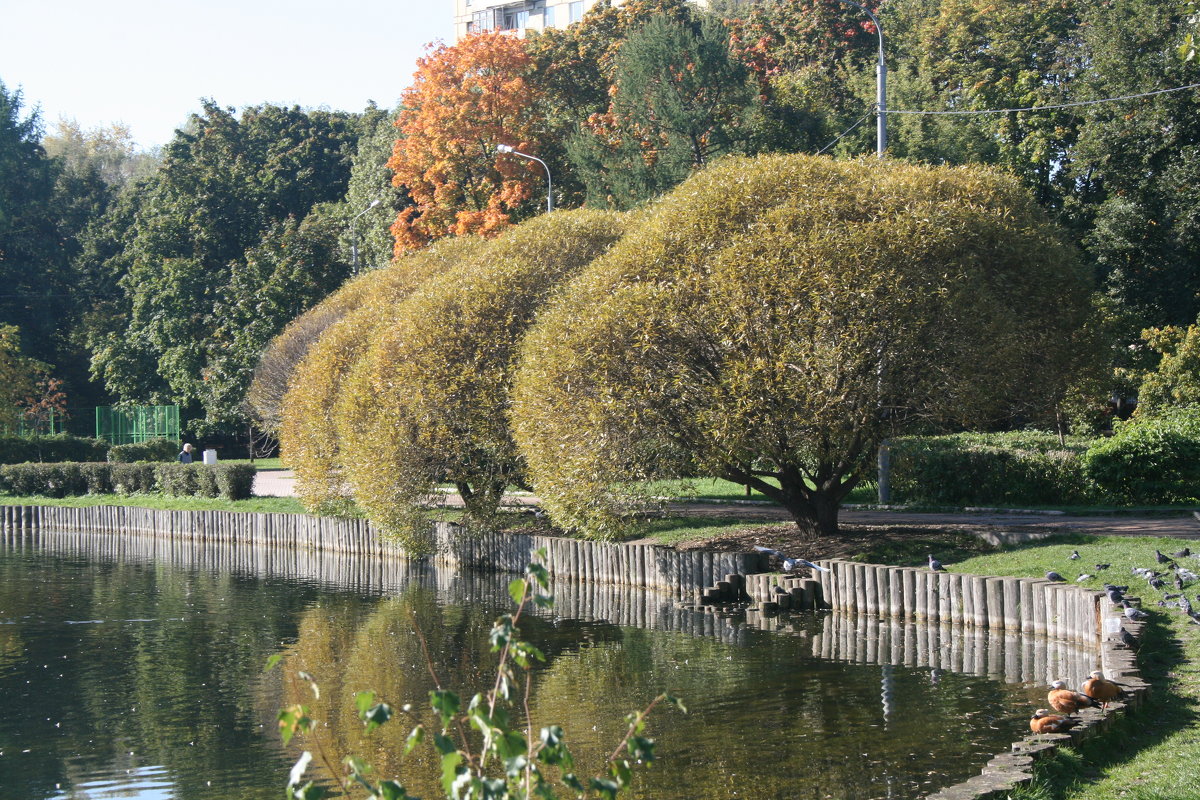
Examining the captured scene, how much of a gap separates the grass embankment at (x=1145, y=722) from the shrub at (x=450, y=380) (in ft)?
34.3

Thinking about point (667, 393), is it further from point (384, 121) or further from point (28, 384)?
point (384, 121)

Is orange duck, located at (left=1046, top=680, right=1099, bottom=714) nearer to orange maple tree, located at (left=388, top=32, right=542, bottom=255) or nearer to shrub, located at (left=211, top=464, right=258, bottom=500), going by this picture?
shrub, located at (left=211, top=464, right=258, bottom=500)

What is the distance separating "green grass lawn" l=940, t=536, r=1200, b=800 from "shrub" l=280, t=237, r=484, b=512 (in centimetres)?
1662

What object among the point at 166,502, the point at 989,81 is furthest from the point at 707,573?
the point at 989,81

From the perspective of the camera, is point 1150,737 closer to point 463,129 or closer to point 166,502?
point 166,502

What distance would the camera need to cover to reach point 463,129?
1855 inches

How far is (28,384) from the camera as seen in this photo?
51.6 m

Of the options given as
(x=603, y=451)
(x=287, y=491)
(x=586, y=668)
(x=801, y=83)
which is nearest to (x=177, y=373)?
(x=287, y=491)

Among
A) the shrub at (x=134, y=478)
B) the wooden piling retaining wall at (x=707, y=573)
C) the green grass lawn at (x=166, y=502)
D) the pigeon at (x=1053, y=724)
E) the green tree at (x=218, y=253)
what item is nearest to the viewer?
the pigeon at (x=1053, y=724)

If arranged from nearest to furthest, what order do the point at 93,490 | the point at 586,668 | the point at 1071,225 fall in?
1. the point at 586,668
2. the point at 1071,225
3. the point at 93,490

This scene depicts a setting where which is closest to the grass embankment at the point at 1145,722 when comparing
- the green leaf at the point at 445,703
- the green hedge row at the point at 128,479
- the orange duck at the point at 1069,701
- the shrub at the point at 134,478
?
the orange duck at the point at 1069,701

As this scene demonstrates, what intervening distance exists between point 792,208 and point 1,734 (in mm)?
13200

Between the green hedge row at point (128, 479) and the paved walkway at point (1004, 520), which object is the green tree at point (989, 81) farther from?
the green hedge row at point (128, 479)

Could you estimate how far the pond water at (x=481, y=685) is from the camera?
11.6 meters
